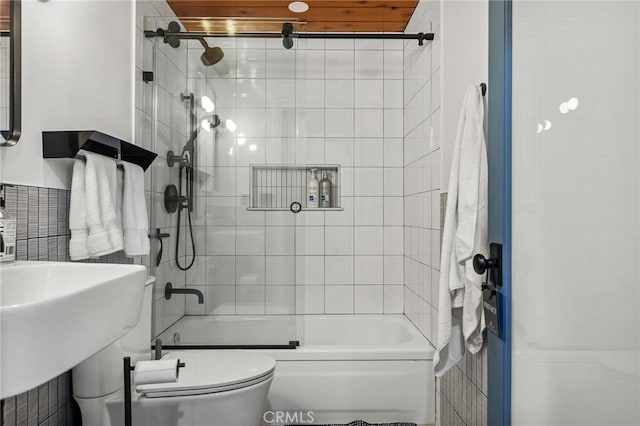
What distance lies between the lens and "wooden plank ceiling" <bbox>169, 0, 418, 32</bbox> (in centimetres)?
215

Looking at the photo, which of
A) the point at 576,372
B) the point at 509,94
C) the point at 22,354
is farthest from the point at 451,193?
the point at 22,354

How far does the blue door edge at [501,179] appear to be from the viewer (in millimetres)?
1180

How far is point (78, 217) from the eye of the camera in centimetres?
146

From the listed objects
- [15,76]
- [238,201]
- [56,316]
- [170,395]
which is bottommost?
[170,395]

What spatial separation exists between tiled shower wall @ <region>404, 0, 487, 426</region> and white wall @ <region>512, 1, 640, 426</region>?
44 cm

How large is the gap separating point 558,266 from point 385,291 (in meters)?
1.95

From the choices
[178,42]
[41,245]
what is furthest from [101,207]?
[178,42]

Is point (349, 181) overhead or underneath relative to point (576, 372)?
overhead

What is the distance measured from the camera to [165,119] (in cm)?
221

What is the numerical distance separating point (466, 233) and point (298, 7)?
1727mm

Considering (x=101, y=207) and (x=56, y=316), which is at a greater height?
(x=101, y=207)

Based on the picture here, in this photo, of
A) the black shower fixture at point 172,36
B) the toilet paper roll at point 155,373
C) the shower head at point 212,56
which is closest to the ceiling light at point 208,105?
the shower head at point 212,56

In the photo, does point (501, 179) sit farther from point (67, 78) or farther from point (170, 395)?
point (67, 78)

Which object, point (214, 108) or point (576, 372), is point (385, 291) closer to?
point (214, 108)
